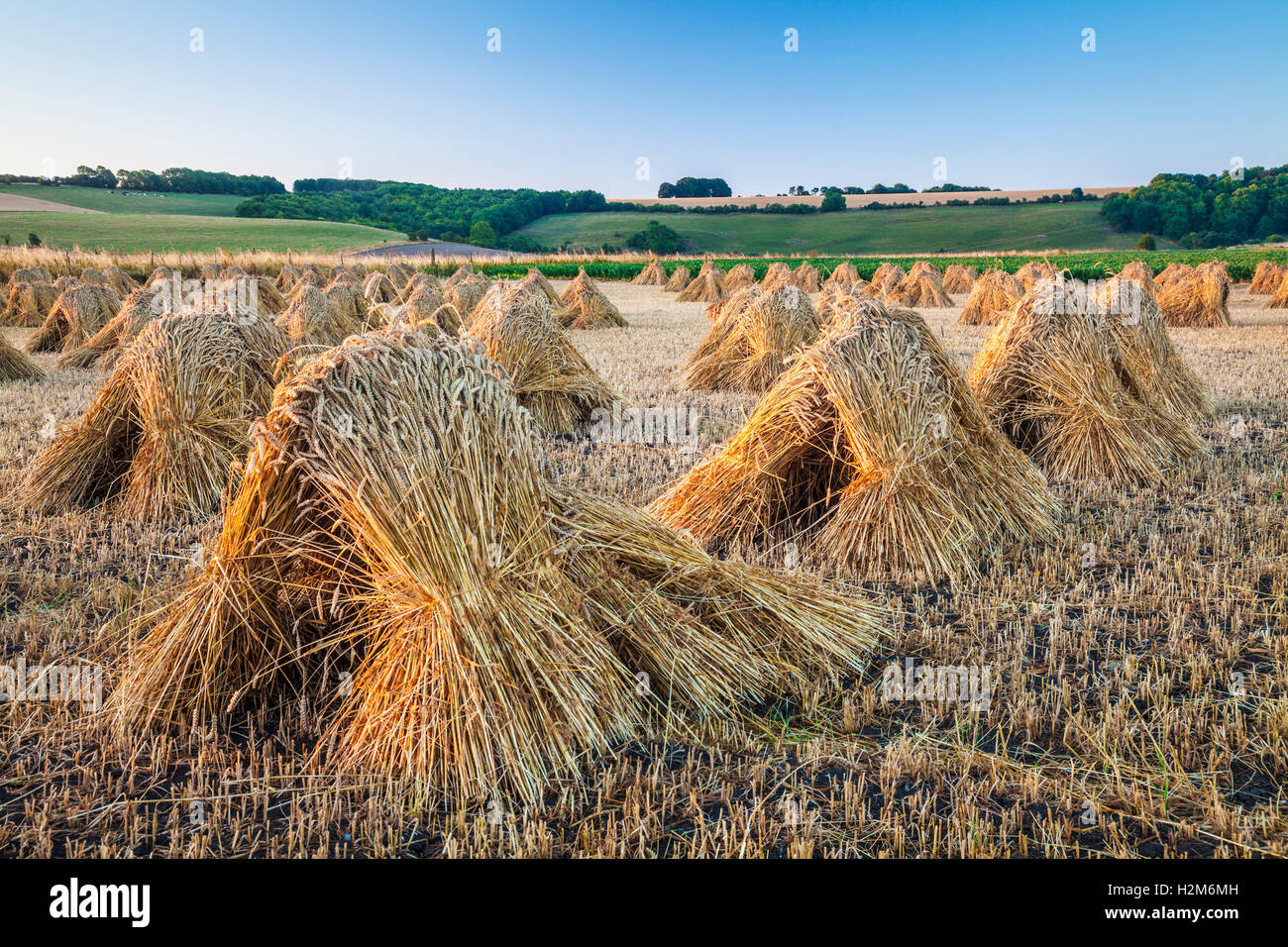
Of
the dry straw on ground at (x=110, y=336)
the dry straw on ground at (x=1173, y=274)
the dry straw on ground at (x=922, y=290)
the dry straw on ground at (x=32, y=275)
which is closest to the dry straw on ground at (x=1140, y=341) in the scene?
the dry straw on ground at (x=110, y=336)

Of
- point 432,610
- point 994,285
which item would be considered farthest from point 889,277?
point 432,610

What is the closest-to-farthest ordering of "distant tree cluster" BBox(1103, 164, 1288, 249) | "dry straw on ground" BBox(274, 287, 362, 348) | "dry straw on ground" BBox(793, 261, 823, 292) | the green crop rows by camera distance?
"dry straw on ground" BBox(274, 287, 362, 348), "dry straw on ground" BBox(793, 261, 823, 292), the green crop rows, "distant tree cluster" BBox(1103, 164, 1288, 249)

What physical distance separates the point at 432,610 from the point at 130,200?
95.5 meters

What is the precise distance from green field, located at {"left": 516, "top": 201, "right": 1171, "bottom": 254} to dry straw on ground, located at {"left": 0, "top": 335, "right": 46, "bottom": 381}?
62417 mm

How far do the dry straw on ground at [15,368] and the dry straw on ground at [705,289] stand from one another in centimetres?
2037

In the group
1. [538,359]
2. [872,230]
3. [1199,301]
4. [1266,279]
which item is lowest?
[538,359]

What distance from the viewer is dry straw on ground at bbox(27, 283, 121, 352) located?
15.9 m

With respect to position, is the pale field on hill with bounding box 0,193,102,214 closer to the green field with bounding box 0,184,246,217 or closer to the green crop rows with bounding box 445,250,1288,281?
the green field with bounding box 0,184,246,217

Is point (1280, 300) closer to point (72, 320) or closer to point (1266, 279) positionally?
point (1266, 279)

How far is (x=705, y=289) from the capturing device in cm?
2997

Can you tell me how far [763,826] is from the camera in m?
2.75

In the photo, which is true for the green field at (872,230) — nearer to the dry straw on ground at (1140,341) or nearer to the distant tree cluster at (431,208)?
the distant tree cluster at (431,208)

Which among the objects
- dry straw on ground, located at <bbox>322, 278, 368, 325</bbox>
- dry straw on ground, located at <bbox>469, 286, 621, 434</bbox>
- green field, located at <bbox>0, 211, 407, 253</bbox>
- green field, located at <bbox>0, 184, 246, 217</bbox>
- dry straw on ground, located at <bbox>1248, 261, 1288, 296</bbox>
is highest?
green field, located at <bbox>0, 184, 246, 217</bbox>

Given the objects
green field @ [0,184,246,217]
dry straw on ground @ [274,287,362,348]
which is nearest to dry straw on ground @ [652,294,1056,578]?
dry straw on ground @ [274,287,362,348]
